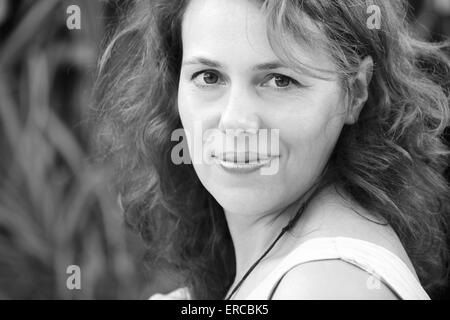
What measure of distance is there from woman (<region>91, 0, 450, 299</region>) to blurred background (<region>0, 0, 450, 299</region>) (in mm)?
1269

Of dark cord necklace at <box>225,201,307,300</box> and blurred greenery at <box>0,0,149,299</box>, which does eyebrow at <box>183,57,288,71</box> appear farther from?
blurred greenery at <box>0,0,149,299</box>

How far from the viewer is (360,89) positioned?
1.48 metres

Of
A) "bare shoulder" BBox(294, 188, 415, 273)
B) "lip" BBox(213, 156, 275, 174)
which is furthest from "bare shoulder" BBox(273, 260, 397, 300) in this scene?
"lip" BBox(213, 156, 275, 174)

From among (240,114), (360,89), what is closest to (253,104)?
(240,114)

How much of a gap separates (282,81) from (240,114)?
0.36 ft

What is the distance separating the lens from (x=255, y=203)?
54.8 inches

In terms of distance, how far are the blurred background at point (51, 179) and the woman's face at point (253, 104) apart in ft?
5.73

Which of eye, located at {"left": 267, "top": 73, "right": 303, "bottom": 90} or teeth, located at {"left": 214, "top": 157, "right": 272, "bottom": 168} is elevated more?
eye, located at {"left": 267, "top": 73, "right": 303, "bottom": 90}

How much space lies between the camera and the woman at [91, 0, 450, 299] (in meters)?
1.30

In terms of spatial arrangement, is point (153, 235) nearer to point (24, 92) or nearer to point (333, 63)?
point (333, 63)

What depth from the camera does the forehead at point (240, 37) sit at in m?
1.30

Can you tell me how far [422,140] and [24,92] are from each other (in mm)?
2154

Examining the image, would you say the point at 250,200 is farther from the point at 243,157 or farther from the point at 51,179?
the point at 51,179

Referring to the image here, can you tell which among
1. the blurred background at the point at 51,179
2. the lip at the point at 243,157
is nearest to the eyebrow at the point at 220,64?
the lip at the point at 243,157
